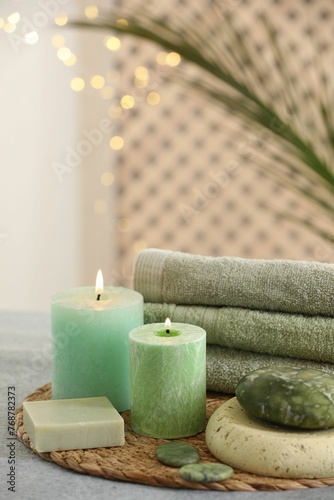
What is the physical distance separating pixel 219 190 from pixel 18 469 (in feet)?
6.70

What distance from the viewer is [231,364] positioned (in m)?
0.67

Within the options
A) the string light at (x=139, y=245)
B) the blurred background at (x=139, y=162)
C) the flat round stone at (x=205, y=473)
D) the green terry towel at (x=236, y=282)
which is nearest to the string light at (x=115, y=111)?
the blurred background at (x=139, y=162)

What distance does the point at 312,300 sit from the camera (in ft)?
2.14

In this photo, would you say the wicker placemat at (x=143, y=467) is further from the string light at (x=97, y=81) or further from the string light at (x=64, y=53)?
the string light at (x=97, y=81)

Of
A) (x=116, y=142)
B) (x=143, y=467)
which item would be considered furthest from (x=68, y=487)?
(x=116, y=142)

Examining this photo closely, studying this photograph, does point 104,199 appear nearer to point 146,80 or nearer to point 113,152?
point 113,152

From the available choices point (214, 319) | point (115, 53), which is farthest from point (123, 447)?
point (115, 53)

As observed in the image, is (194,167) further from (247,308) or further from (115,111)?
(247,308)

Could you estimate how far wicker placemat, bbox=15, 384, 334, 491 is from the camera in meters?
0.50

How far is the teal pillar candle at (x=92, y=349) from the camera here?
629 millimetres

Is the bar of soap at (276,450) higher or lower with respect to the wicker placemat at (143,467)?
higher

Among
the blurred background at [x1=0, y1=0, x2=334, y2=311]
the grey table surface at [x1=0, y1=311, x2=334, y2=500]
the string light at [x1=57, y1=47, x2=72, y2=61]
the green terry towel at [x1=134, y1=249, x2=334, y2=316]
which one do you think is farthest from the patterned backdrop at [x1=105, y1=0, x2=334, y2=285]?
the grey table surface at [x1=0, y1=311, x2=334, y2=500]

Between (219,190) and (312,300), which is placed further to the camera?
(219,190)

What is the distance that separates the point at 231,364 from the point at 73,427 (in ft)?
0.58
